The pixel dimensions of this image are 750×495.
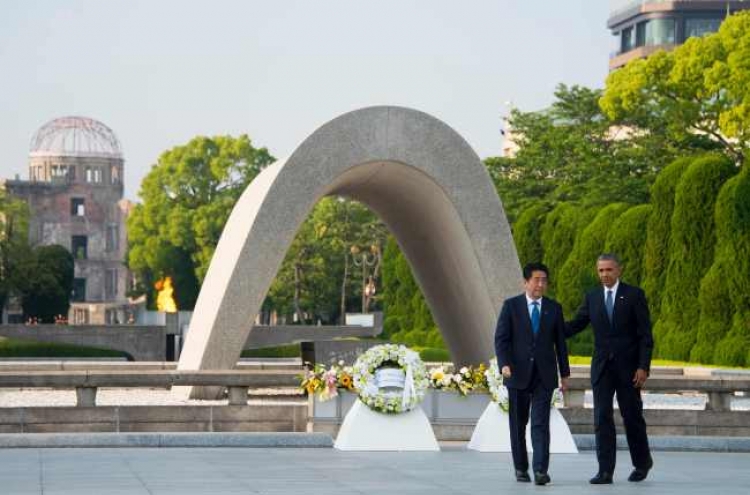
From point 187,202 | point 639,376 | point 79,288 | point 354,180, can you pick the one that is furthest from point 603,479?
point 79,288

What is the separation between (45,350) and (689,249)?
2443 cm

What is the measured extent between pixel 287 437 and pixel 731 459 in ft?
14.9

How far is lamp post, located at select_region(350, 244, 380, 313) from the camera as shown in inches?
3393

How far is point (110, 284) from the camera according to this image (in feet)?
443

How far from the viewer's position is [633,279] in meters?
47.1

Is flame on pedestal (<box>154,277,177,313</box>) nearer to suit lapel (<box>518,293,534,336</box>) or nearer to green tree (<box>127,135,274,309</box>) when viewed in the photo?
green tree (<box>127,135,274,309</box>)

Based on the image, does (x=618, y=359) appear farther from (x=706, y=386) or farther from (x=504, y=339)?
(x=706, y=386)

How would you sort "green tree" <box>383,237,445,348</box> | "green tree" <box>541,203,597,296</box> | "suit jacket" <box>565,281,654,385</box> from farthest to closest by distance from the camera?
"green tree" <box>383,237,445,348</box>, "green tree" <box>541,203,597,296</box>, "suit jacket" <box>565,281,654,385</box>

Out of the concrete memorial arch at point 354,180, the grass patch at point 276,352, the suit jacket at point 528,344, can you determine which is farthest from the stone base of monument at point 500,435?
the grass patch at point 276,352

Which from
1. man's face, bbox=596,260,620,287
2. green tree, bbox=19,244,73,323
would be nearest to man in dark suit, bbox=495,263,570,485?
man's face, bbox=596,260,620,287

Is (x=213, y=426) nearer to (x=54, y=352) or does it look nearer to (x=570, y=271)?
(x=570, y=271)

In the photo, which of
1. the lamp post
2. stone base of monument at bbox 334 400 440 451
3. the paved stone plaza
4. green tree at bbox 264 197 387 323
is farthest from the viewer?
the lamp post

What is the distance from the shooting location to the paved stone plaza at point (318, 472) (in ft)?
43.4

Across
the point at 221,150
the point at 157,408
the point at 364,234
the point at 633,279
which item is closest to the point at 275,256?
the point at 157,408
